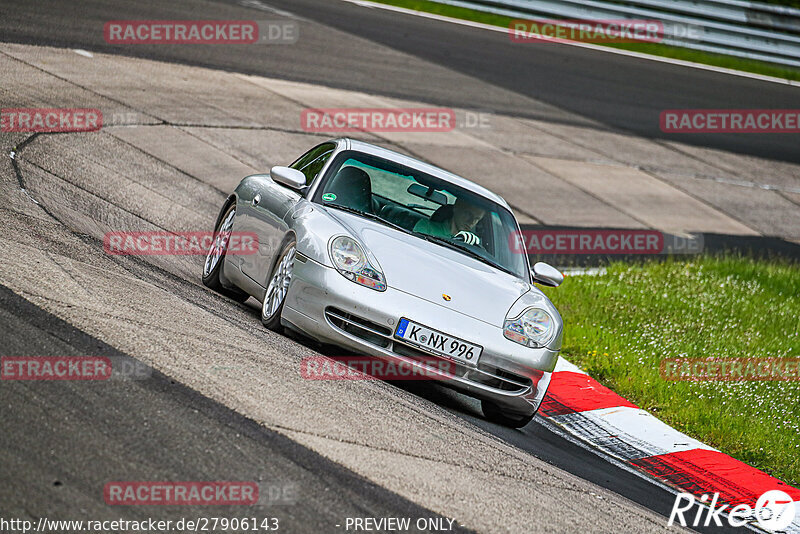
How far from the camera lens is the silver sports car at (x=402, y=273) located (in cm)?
609

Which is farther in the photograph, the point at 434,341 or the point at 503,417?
the point at 503,417

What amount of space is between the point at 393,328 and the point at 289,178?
1649mm

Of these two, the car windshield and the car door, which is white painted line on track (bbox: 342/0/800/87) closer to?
the car door

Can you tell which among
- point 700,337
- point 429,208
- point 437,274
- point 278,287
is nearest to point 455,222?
point 429,208

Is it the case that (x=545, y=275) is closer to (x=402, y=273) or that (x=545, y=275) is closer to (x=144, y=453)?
(x=402, y=273)

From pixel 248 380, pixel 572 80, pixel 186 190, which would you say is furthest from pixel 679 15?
pixel 248 380

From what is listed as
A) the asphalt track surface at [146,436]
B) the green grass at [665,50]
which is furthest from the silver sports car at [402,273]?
the green grass at [665,50]

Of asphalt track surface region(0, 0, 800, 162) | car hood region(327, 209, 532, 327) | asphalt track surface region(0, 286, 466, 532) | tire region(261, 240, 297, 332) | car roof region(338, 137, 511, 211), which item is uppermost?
asphalt track surface region(0, 0, 800, 162)

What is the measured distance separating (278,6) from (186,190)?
38.8ft

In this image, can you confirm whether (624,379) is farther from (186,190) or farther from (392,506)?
(186,190)

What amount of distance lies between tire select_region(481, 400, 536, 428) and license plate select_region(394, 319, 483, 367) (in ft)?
1.87

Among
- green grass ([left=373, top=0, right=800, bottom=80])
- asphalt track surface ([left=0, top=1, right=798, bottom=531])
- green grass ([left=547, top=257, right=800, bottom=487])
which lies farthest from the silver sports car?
green grass ([left=373, top=0, right=800, bottom=80])

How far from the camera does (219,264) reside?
7.75 meters

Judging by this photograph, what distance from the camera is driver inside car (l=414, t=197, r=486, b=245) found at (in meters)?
7.16
